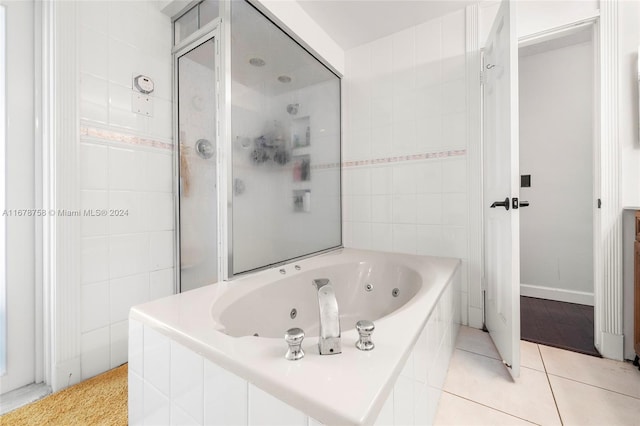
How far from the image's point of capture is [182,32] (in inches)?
64.8

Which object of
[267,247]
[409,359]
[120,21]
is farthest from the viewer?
[267,247]

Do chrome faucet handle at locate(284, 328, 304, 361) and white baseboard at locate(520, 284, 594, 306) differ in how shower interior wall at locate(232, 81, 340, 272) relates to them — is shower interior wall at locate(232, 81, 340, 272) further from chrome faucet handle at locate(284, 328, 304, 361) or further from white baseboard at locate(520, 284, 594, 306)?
white baseboard at locate(520, 284, 594, 306)

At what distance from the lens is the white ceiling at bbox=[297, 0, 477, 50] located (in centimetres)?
182

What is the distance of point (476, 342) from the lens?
1674 millimetres

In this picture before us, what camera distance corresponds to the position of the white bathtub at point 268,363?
0.57 metres

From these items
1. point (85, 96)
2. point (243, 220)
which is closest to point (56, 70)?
point (85, 96)

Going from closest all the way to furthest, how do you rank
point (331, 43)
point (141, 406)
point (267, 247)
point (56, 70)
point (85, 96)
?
point (141, 406) < point (56, 70) < point (85, 96) < point (267, 247) < point (331, 43)

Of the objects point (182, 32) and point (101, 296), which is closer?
point (101, 296)

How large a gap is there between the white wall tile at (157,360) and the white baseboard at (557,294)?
9.79 ft

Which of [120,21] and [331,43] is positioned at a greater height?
[331,43]

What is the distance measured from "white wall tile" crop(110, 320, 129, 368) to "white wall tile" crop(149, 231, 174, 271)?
32 centimetres

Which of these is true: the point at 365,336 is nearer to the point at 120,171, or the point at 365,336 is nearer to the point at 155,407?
the point at 155,407

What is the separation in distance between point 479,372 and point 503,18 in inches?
70.0

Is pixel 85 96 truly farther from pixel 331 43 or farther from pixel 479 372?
pixel 479 372
